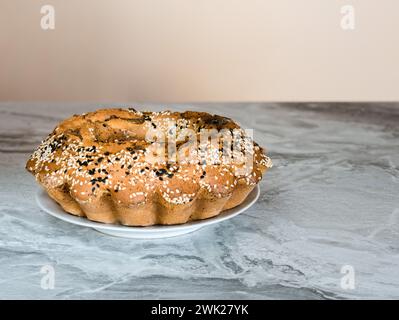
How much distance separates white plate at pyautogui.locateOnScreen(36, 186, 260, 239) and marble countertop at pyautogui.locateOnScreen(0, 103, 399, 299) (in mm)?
15

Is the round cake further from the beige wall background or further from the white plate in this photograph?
the beige wall background

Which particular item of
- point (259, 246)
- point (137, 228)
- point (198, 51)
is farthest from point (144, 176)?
point (198, 51)

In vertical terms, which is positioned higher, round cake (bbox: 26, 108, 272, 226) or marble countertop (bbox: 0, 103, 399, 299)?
round cake (bbox: 26, 108, 272, 226)

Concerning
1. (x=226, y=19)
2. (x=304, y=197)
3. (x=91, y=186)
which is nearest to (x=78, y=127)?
(x=91, y=186)

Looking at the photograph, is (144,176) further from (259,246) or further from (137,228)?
(259,246)

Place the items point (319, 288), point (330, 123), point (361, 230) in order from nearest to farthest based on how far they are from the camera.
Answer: point (319, 288) → point (361, 230) → point (330, 123)

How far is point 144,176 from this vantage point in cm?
110

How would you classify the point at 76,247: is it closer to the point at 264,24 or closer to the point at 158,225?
the point at 158,225

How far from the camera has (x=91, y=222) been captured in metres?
1.13

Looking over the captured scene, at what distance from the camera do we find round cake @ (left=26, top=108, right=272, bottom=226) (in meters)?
1.09

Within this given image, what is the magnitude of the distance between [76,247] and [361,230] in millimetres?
505

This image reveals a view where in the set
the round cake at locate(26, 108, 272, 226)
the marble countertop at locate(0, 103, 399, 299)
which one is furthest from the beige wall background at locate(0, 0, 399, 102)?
the round cake at locate(26, 108, 272, 226)

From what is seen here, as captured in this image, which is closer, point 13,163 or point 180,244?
point 180,244

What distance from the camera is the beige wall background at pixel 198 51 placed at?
2.98 metres
